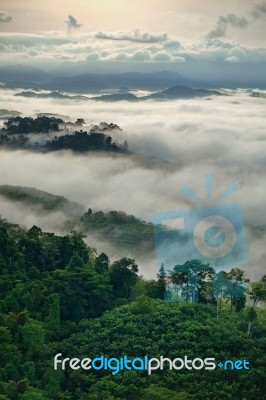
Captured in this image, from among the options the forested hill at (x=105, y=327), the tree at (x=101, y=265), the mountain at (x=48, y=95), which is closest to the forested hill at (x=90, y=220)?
the mountain at (x=48, y=95)

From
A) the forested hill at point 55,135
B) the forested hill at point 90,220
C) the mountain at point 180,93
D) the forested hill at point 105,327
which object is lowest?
the forested hill at point 105,327

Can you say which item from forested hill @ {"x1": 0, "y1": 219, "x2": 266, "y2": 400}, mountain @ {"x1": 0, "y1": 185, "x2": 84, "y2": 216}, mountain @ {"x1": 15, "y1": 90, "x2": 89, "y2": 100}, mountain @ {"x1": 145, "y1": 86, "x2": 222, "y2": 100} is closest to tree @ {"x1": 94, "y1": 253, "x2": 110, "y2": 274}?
forested hill @ {"x1": 0, "y1": 219, "x2": 266, "y2": 400}

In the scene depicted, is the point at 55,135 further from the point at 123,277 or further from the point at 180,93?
the point at 123,277

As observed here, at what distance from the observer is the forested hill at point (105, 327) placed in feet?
23.5

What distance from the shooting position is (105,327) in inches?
330

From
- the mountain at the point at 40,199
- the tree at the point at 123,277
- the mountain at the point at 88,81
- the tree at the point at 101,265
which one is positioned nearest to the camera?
the tree at the point at 123,277

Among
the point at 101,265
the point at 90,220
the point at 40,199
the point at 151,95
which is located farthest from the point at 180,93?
the point at 101,265

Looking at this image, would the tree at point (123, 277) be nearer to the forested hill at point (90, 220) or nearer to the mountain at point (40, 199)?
the forested hill at point (90, 220)

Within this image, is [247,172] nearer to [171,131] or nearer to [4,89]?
[171,131]

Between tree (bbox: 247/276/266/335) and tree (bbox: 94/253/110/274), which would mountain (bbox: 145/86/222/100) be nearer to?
tree (bbox: 94/253/110/274)

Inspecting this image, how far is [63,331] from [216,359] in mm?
2079

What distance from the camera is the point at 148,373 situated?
7426mm

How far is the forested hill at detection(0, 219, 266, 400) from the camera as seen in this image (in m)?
7.16

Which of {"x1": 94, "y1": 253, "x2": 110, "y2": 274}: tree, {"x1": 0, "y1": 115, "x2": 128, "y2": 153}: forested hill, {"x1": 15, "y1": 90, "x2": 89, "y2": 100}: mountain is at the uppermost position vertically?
{"x1": 15, "y1": 90, "x2": 89, "y2": 100}: mountain
